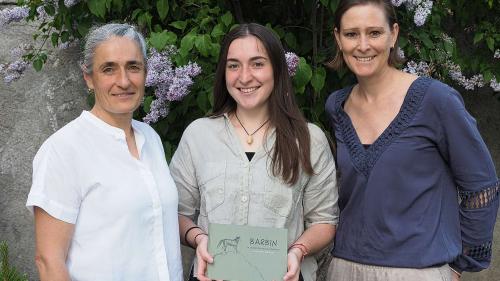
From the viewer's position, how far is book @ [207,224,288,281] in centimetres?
223

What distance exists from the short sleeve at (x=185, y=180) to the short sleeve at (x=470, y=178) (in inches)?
36.5

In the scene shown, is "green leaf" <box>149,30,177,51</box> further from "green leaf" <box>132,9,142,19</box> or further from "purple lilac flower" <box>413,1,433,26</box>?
"purple lilac flower" <box>413,1,433,26</box>

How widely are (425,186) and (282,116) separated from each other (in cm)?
59

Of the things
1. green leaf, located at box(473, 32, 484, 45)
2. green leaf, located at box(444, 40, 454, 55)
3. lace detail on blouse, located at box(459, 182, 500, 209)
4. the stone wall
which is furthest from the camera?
the stone wall

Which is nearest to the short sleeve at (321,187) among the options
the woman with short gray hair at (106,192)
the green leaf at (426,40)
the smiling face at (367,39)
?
the smiling face at (367,39)

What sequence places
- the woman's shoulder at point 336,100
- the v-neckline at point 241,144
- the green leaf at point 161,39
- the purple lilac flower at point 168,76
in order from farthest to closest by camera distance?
the green leaf at point 161,39 < the purple lilac flower at point 168,76 < the woman's shoulder at point 336,100 < the v-neckline at point 241,144

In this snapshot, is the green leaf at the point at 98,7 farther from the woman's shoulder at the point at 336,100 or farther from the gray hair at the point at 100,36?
the woman's shoulder at the point at 336,100

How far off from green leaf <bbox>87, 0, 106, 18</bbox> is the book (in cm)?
146

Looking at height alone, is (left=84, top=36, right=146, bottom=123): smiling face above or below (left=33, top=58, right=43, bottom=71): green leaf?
above

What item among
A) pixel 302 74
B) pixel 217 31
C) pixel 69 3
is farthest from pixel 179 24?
pixel 302 74

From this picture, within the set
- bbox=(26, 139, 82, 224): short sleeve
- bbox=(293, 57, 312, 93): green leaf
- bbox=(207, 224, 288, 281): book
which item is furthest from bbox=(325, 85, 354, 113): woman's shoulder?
bbox=(26, 139, 82, 224): short sleeve

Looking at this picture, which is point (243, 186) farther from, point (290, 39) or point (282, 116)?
point (290, 39)

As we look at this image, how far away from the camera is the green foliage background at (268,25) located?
3.22m

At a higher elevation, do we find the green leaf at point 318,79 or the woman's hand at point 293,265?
the green leaf at point 318,79
